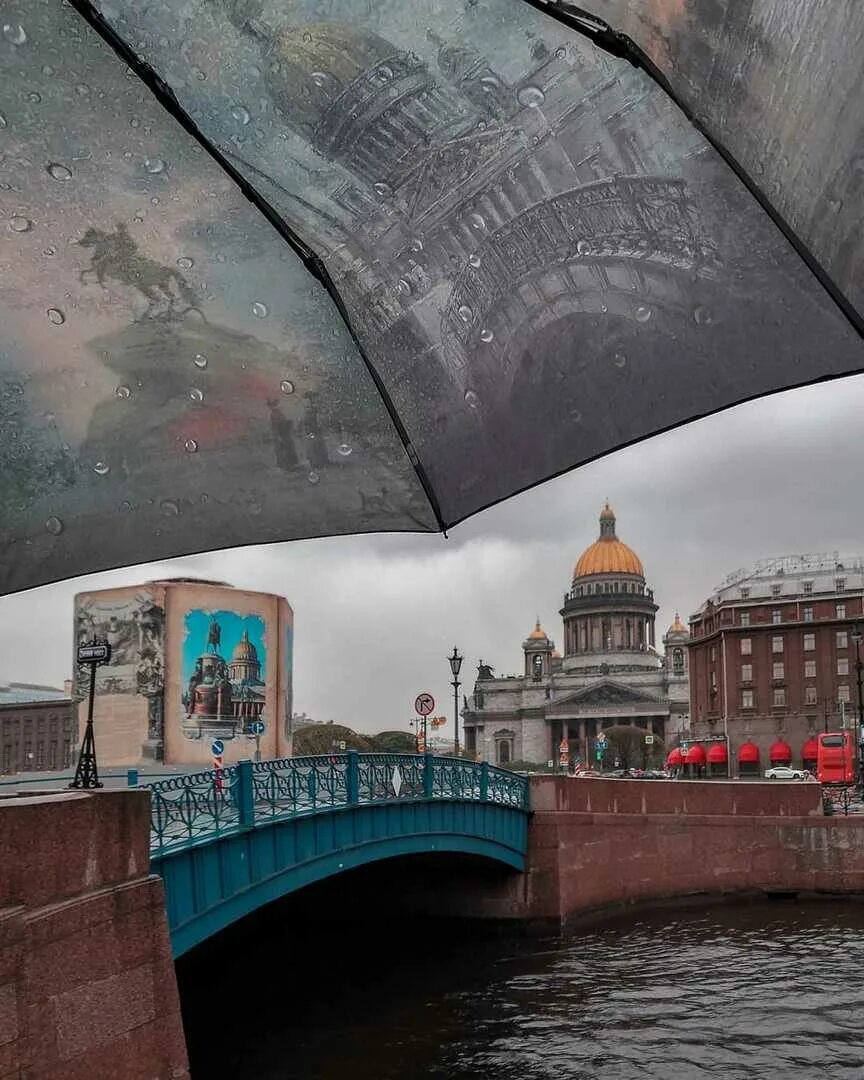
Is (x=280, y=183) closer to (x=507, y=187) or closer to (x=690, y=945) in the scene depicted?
(x=507, y=187)

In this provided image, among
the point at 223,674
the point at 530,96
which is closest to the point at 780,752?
the point at 223,674

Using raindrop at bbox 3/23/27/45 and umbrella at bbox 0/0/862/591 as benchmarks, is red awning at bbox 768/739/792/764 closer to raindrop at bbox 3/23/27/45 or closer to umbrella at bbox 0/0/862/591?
umbrella at bbox 0/0/862/591

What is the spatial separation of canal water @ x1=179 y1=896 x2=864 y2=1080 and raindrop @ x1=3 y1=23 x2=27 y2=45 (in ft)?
47.5

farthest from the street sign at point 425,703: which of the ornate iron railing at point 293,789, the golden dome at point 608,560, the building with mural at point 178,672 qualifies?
the golden dome at point 608,560

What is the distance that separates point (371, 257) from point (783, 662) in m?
76.8

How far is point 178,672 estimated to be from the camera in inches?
2152

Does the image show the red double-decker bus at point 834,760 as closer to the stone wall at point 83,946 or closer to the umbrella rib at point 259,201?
the stone wall at point 83,946

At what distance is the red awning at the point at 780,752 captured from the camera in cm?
7256

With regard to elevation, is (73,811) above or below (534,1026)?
above

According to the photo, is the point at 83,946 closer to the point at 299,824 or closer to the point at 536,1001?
the point at 299,824

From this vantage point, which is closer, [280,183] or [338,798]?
[280,183]

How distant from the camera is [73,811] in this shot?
831cm

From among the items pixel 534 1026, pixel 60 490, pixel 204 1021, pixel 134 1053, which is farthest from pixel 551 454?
pixel 204 1021

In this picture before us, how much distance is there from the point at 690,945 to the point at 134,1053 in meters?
16.1
